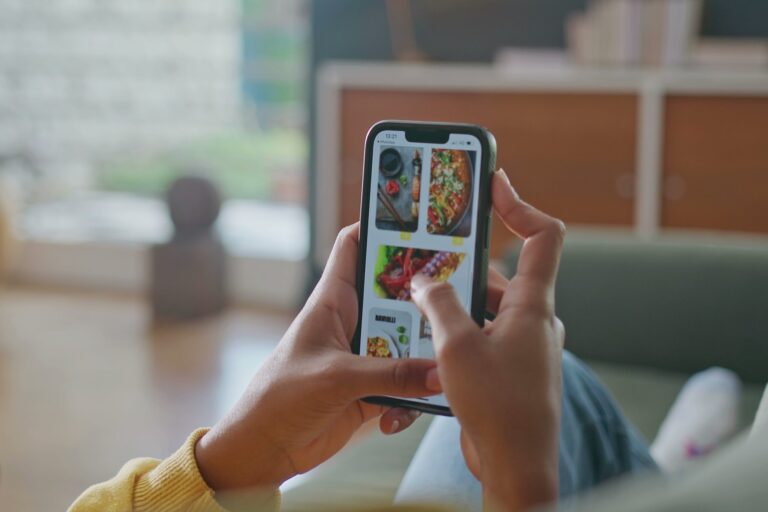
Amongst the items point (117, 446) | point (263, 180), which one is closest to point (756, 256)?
point (117, 446)

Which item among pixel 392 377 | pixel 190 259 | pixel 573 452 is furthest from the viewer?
pixel 190 259

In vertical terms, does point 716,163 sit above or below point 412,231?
below

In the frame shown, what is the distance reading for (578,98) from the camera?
311 centimetres

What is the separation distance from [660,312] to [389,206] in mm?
1145

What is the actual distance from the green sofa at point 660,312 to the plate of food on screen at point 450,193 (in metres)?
0.91

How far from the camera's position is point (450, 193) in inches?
28.4

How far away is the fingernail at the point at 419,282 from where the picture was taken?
677 mm

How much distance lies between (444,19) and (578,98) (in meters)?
0.71

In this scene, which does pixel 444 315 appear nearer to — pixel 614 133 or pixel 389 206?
pixel 389 206

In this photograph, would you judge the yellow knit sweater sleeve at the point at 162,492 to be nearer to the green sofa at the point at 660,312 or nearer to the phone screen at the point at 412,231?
the phone screen at the point at 412,231

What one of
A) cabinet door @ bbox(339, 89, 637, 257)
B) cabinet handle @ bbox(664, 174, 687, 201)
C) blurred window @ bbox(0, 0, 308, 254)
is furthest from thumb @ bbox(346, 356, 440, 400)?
blurred window @ bbox(0, 0, 308, 254)

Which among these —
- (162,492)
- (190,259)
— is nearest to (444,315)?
(162,492)

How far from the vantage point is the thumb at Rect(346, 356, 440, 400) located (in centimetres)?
68

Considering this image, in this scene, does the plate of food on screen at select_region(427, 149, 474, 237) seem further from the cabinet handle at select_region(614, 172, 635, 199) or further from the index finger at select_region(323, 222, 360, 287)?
the cabinet handle at select_region(614, 172, 635, 199)
